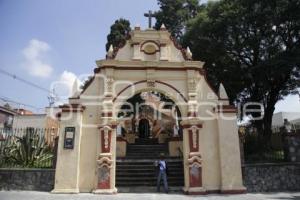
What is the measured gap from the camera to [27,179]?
13.6 metres

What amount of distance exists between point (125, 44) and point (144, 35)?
1015mm

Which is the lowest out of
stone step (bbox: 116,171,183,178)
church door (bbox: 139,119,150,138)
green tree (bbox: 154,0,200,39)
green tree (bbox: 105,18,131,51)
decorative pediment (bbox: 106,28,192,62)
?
stone step (bbox: 116,171,183,178)

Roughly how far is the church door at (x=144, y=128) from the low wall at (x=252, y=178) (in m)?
16.0

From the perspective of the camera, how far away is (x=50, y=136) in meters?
16.5

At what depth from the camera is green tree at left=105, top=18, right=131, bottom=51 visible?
2127 cm

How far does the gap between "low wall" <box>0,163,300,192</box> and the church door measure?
16.0 meters

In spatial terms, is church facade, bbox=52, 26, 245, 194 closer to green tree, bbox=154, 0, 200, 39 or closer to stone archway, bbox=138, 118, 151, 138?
green tree, bbox=154, 0, 200, 39

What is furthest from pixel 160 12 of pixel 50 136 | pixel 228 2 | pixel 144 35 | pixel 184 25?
pixel 50 136

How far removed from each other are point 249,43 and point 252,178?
9.69 m

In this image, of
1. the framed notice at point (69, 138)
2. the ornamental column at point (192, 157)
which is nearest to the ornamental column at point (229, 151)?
the ornamental column at point (192, 157)

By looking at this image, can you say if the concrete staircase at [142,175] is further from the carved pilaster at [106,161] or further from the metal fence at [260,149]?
the metal fence at [260,149]

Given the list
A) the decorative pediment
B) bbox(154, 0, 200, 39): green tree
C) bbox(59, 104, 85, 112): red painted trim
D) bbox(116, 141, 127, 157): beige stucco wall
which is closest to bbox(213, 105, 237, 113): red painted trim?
the decorative pediment

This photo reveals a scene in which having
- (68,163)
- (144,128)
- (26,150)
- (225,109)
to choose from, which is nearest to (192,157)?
(225,109)

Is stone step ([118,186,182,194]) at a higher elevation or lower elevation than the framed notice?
lower
